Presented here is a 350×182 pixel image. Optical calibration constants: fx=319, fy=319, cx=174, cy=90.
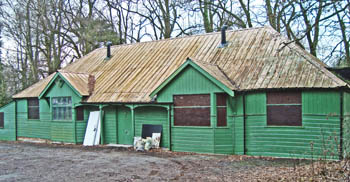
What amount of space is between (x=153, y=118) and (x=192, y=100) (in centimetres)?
266

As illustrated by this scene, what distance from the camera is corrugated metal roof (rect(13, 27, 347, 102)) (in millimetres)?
12641

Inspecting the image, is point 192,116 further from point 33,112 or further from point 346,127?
point 33,112

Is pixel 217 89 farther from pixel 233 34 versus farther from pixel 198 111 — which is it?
pixel 233 34

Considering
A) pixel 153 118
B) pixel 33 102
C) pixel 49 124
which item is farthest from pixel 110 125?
pixel 33 102

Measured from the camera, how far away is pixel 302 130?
12008 millimetres

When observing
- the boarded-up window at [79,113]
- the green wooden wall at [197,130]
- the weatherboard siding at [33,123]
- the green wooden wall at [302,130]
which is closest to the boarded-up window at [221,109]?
the green wooden wall at [197,130]

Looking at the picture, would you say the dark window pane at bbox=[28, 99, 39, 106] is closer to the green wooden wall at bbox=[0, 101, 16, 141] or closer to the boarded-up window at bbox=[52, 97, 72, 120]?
the green wooden wall at bbox=[0, 101, 16, 141]

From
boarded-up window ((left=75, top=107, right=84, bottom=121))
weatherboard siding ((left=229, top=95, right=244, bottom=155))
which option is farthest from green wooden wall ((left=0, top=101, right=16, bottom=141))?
weatherboard siding ((left=229, top=95, right=244, bottom=155))

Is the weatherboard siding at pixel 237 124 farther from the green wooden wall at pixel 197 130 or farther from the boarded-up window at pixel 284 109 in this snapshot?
the boarded-up window at pixel 284 109

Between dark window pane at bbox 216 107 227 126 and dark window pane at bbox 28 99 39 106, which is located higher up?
dark window pane at bbox 28 99 39 106

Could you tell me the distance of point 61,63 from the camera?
31000 millimetres

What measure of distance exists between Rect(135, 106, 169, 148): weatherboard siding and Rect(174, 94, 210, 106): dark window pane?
1139 millimetres

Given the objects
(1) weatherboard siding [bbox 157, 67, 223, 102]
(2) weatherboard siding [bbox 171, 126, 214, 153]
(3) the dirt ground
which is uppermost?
(1) weatherboard siding [bbox 157, 67, 223, 102]

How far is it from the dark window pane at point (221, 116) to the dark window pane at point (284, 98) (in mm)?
1863
